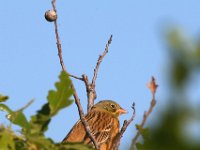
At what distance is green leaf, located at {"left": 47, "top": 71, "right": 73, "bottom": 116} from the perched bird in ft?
19.2

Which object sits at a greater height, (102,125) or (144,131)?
(102,125)

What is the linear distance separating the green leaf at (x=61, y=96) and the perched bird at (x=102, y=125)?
19.2ft

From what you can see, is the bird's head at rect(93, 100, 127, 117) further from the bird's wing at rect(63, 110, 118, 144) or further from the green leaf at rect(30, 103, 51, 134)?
the green leaf at rect(30, 103, 51, 134)

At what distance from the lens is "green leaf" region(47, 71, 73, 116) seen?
5.01ft

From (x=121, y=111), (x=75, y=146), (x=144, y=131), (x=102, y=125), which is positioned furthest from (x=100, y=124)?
(x=144, y=131)

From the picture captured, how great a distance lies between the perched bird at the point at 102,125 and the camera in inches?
314

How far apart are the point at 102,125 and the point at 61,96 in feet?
23.7

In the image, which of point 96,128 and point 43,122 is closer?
point 43,122

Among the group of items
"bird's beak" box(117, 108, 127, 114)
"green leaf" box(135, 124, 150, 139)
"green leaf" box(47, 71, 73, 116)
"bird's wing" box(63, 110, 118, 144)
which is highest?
"bird's beak" box(117, 108, 127, 114)

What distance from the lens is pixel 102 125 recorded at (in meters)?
8.72

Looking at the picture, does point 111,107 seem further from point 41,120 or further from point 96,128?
point 41,120

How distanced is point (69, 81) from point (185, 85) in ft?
3.39

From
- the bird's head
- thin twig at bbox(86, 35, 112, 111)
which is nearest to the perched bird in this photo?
the bird's head

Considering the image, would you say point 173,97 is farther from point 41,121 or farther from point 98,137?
point 98,137
